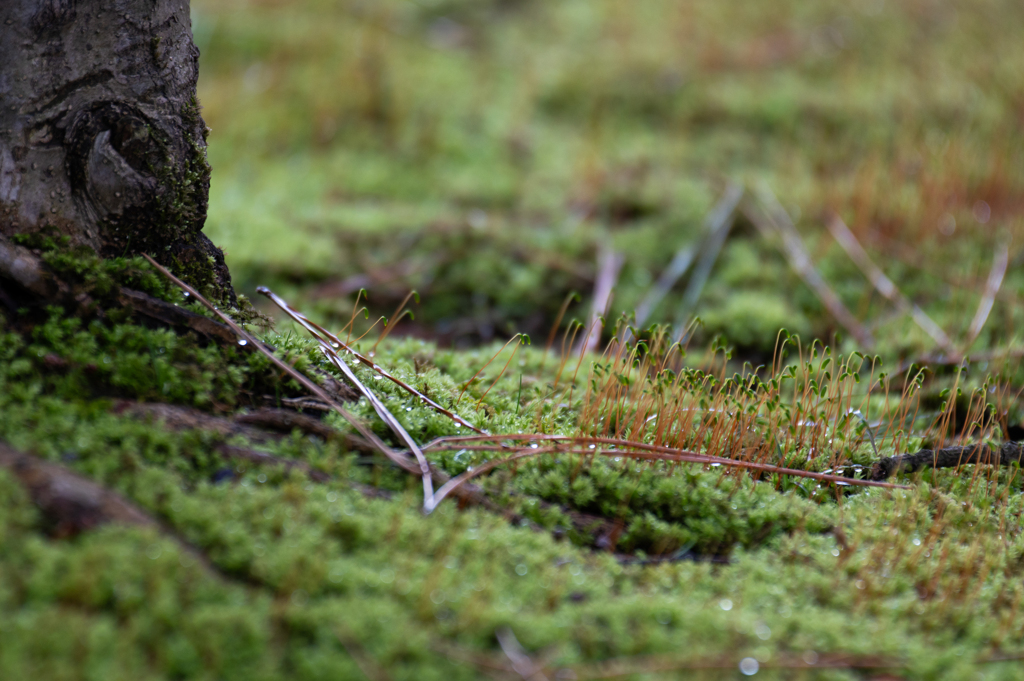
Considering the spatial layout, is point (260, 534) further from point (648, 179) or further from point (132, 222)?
point (648, 179)

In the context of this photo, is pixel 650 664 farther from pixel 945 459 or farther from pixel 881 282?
pixel 881 282

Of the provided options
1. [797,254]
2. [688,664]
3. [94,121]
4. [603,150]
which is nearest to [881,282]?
[797,254]

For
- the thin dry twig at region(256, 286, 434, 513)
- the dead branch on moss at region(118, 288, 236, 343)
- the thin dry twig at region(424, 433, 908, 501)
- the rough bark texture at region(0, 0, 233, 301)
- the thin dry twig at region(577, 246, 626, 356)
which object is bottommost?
the thin dry twig at region(577, 246, 626, 356)

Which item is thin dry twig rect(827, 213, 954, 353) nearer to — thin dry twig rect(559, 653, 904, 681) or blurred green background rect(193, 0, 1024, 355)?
blurred green background rect(193, 0, 1024, 355)

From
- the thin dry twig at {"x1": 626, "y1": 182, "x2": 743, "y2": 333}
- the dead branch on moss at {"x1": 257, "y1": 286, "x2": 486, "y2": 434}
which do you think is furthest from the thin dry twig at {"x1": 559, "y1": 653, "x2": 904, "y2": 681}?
the thin dry twig at {"x1": 626, "y1": 182, "x2": 743, "y2": 333}

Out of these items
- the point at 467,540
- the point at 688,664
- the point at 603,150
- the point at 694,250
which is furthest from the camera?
the point at 603,150

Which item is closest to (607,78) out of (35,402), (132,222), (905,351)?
(905,351)
